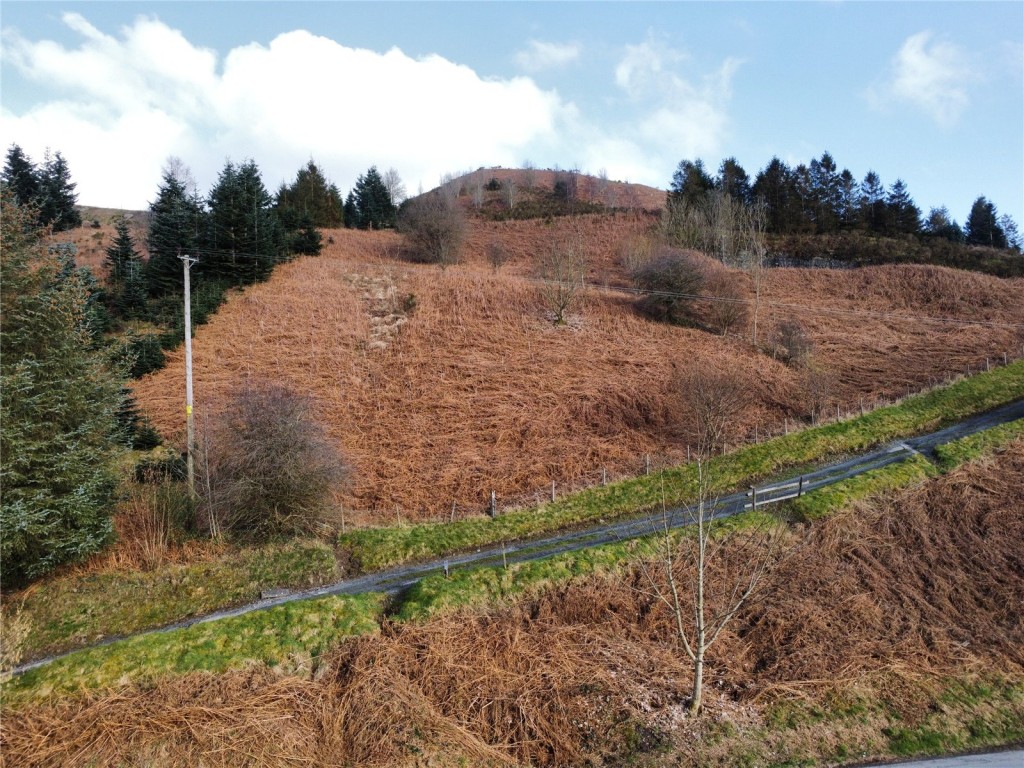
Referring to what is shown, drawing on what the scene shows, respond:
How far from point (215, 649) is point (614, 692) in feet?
23.4

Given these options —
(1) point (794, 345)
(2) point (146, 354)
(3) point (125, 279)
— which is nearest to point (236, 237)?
(3) point (125, 279)

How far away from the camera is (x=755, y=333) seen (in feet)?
98.8

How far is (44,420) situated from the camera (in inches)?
493

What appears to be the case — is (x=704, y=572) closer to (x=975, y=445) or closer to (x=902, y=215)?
(x=975, y=445)

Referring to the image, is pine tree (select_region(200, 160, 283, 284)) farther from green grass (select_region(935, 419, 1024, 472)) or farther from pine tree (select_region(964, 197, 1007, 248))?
pine tree (select_region(964, 197, 1007, 248))

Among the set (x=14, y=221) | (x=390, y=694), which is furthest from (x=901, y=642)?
(x=14, y=221)

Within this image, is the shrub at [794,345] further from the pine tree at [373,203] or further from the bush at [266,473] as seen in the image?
the pine tree at [373,203]

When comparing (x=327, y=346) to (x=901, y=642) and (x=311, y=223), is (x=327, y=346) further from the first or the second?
(x=901, y=642)

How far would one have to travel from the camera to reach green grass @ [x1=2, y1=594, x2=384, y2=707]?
9.18m

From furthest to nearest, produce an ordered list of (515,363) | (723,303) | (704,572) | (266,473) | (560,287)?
(560,287), (723,303), (515,363), (266,473), (704,572)

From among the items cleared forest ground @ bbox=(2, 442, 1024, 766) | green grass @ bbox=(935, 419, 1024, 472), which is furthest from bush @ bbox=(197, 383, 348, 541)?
green grass @ bbox=(935, 419, 1024, 472)

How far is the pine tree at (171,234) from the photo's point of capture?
1240 inches

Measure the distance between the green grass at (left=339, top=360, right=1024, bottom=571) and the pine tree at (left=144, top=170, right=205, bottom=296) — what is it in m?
24.2

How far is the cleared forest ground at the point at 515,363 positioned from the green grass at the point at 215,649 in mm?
5733
